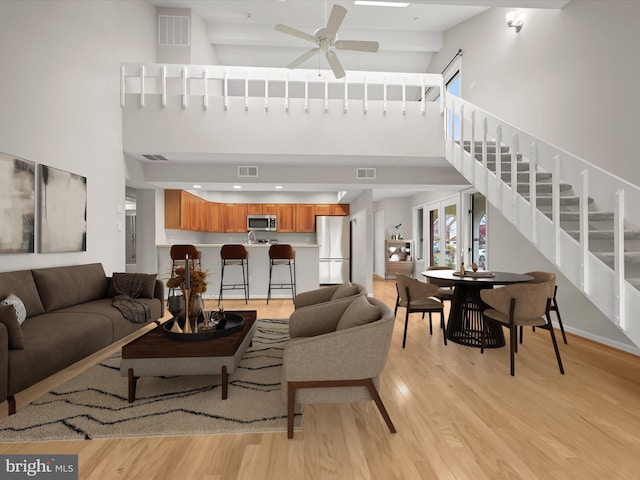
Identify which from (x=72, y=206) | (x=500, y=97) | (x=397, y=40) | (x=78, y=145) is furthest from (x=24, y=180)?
(x=397, y=40)

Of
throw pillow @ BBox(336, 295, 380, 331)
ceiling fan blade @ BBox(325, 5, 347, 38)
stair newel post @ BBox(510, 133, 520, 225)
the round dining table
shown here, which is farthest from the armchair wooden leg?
ceiling fan blade @ BBox(325, 5, 347, 38)

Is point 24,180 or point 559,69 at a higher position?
point 559,69

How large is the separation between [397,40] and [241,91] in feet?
13.4

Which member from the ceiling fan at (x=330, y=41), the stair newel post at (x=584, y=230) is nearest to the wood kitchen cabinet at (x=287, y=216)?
the ceiling fan at (x=330, y=41)

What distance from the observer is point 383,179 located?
6.52 meters

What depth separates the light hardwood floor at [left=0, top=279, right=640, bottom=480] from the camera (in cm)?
179

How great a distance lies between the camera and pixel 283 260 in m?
6.64

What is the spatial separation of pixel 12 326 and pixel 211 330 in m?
1.28

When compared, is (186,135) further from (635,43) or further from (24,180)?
(635,43)

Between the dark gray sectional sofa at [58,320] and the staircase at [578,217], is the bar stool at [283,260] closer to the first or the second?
the dark gray sectional sofa at [58,320]

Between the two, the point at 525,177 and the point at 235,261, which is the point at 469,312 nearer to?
the point at 525,177

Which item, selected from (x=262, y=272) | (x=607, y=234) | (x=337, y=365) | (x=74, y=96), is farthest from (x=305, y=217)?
(x=337, y=365)

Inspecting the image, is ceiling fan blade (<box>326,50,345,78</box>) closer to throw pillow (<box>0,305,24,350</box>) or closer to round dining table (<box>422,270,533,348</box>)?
round dining table (<box>422,270,533,348</box>)

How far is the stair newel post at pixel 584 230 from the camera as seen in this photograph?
2.94 meters
